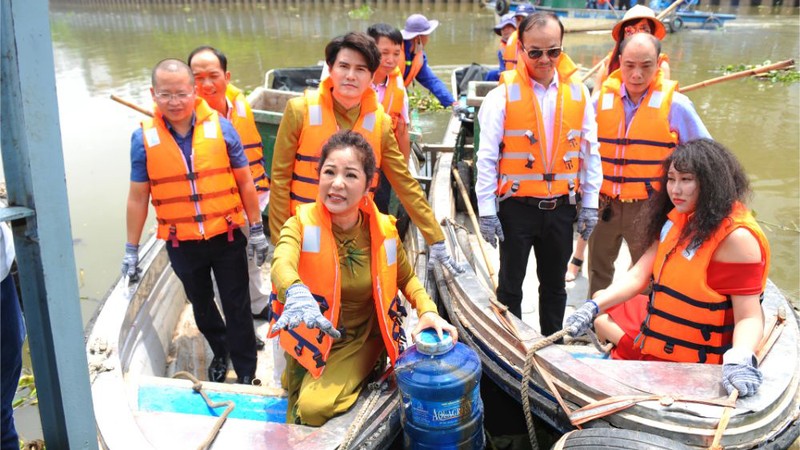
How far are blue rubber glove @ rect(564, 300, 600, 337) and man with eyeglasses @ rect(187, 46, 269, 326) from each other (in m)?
1.94

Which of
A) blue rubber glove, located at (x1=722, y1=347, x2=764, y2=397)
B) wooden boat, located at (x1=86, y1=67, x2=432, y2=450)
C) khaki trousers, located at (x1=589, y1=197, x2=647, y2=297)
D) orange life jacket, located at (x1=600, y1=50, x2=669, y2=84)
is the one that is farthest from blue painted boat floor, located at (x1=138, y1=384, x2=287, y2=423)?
orange life jacket, located at (x1=600, y1=50, x2=669, y2=84)

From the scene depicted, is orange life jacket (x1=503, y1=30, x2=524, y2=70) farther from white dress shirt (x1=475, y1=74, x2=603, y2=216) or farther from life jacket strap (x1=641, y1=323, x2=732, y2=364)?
life jacket strap (x1=641, y1=323, x2=732, y2=364)

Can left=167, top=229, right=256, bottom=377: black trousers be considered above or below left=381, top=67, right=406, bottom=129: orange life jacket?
below

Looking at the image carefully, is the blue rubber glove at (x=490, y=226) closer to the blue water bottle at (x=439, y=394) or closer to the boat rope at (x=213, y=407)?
the blue water bottle at (x=439, y=394)

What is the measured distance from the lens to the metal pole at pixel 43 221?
157 centimetres

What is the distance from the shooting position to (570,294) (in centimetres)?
439

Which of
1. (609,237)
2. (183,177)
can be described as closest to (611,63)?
(609,237)

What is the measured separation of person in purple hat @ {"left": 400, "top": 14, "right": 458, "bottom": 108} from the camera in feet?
17.0

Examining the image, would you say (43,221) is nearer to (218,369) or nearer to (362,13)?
(218,369)

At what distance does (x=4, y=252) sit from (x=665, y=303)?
2.39 m

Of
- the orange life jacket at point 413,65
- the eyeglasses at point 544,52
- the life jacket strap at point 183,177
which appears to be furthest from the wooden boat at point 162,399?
the orange life jacket at point 413,65

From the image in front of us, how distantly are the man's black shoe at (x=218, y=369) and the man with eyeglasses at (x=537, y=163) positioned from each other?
1.67 m

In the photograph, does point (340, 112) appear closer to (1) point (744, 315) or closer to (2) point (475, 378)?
(2) point (475, 378)

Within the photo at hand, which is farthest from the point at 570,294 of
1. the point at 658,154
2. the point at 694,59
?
the point at 694,59
